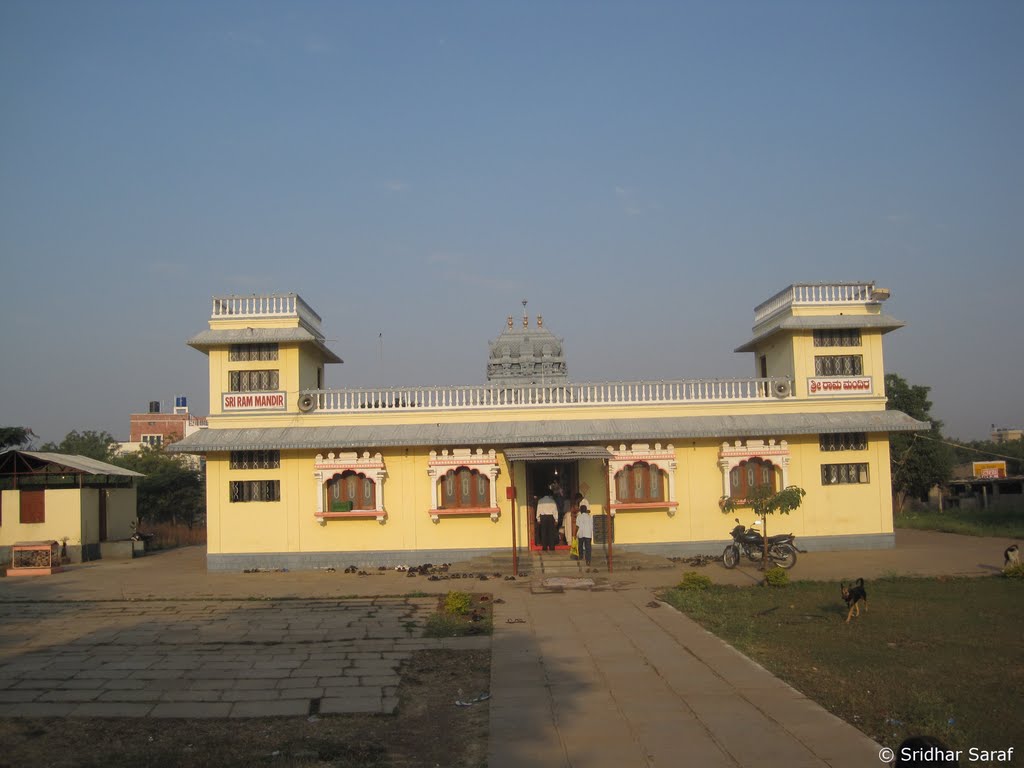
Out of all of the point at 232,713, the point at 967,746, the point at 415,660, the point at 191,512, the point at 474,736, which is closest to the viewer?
the point at 967,746

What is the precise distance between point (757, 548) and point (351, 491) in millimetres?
9266

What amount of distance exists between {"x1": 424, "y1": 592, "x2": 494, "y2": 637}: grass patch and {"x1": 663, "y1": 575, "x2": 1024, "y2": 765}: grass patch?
3070 millimetres

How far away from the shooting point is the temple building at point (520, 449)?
19531mm

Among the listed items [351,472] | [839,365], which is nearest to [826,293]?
[839,365]

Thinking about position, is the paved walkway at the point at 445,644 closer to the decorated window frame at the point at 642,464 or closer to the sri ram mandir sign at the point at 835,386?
the decorated window frame at the point at 642,464

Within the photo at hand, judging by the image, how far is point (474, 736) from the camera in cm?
715

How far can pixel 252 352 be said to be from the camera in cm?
2045

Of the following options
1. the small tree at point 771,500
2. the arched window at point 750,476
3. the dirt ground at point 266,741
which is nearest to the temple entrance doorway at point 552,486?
the arched window at point 750,476

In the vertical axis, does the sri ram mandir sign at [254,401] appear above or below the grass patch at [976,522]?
above

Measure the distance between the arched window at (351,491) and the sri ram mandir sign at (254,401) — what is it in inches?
87.9

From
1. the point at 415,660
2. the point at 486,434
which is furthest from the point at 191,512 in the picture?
the point at 415,660

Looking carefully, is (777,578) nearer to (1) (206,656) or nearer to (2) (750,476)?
(2) (750,476)

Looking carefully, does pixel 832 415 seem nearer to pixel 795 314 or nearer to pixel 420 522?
pixel 795 314

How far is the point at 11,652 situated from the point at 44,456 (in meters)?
13.3
